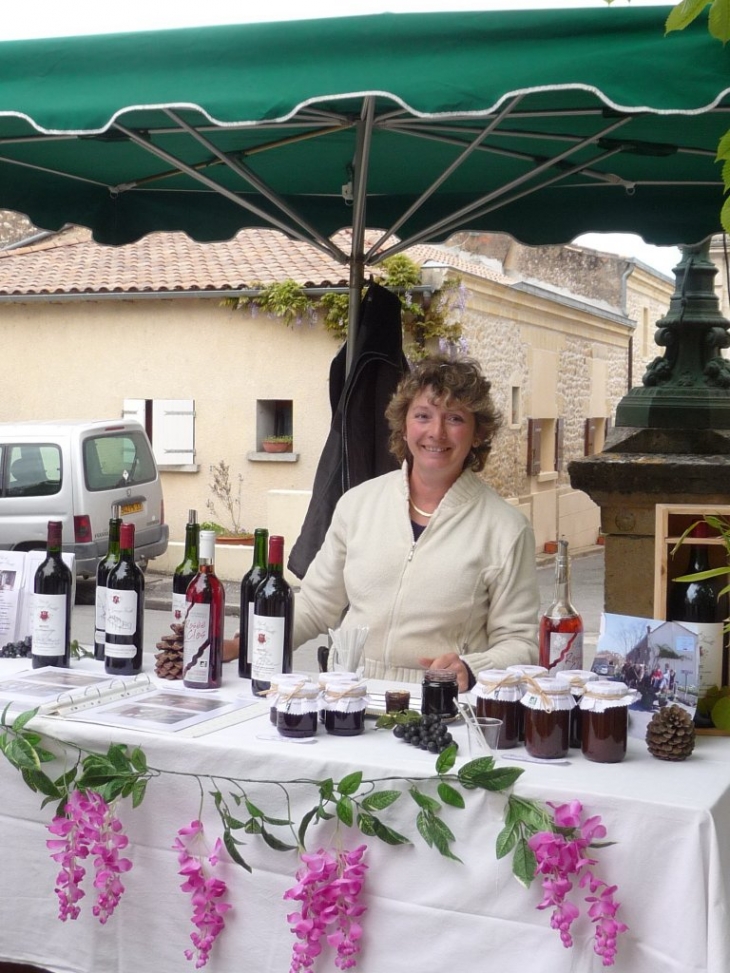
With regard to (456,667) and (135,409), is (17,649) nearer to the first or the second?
(456,667)

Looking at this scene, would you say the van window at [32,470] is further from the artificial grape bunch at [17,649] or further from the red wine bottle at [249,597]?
the red wine bottle at [249,597]

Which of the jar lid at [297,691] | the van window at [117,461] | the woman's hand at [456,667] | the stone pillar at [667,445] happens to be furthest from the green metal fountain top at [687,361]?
the van window at [117,461]

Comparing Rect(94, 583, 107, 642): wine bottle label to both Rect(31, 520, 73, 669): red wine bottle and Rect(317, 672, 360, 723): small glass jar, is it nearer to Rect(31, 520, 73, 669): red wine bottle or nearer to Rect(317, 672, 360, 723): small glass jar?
Rect(31, 520, 73, 669): red wine bottle

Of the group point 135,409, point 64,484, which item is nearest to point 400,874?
point 64,484

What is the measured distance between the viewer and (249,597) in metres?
2.66

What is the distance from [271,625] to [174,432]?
13626mm

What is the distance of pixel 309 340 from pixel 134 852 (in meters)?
13.2

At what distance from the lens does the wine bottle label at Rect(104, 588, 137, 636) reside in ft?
8.82

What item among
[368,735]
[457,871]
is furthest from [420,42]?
[457,871]

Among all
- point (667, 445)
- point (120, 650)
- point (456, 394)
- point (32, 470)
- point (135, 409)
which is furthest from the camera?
point (135, 409)

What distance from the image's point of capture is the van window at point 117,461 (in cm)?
1253

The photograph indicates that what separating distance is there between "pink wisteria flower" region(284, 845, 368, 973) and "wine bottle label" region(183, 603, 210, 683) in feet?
2.38

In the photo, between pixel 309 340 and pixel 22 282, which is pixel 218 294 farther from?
pixel 22 282

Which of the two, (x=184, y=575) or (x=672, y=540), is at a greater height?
(x=672, y=540)
